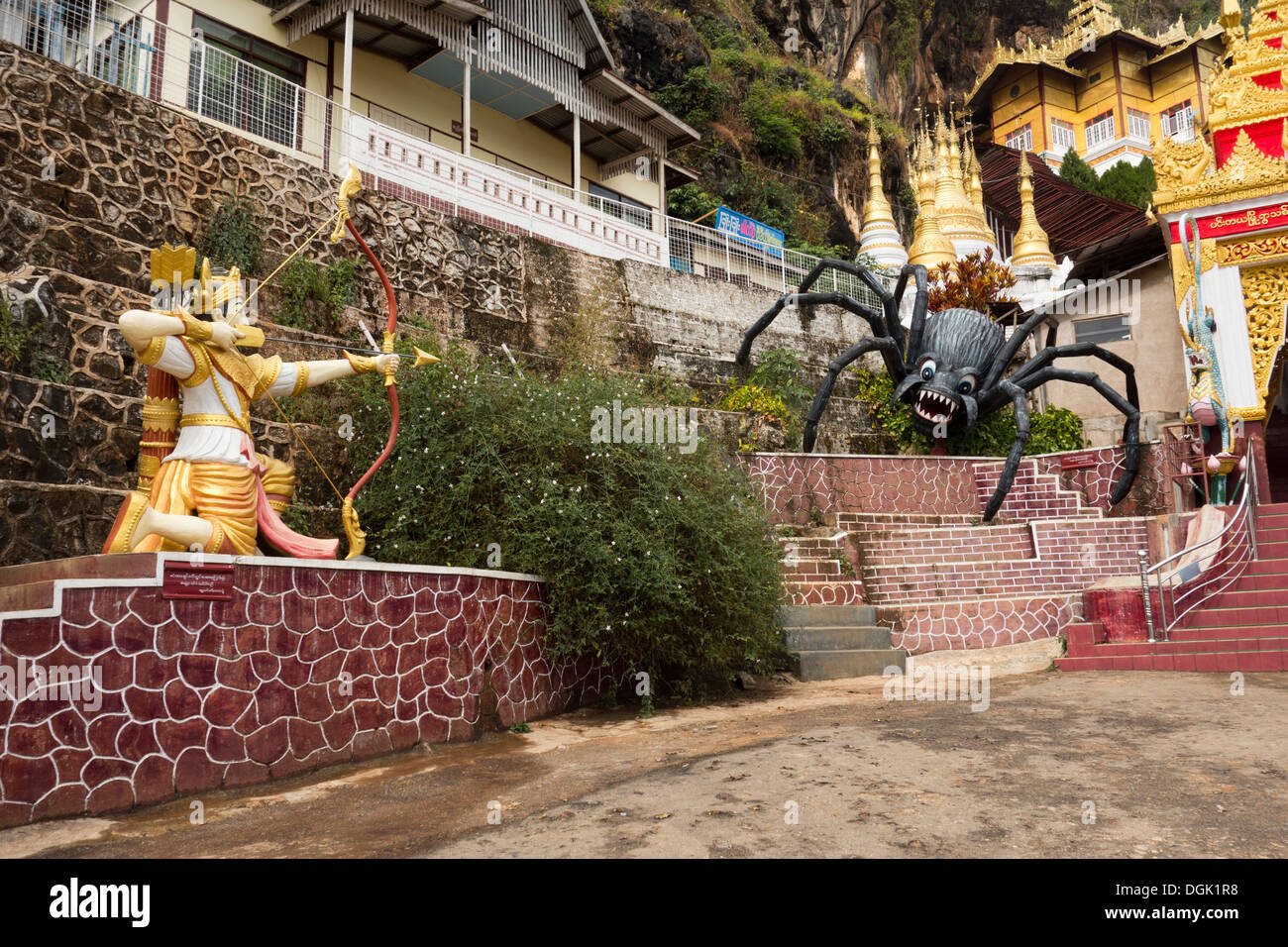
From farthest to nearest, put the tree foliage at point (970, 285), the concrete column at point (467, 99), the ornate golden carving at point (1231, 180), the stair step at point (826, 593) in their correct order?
the tree foliage at point (970, 285) → the concrete column at point (467, 99) → the ornate golden carving at point (1231, 180) → the stair step at point (826, 593)

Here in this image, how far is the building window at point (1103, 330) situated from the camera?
57.0ft

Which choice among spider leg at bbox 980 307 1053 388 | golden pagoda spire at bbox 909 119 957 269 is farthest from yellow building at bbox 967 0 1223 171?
spider leg at bbox 980 307 1053 388

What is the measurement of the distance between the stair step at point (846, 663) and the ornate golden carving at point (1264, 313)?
781 centimetres

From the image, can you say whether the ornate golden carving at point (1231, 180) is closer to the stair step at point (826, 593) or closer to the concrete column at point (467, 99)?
the stair step at point (826, 593)

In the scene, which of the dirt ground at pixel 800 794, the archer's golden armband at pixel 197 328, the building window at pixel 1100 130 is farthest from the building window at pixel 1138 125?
the archer's golden armband at pixel 197 328

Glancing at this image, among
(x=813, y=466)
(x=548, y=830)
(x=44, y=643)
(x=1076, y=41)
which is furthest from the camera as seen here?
(x=1076, y=41)

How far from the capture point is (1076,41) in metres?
39.7

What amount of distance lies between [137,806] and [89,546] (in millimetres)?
3143

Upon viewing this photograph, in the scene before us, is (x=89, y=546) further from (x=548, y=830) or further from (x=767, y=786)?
(x=767, y=786)

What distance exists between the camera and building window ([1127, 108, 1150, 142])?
3844cm

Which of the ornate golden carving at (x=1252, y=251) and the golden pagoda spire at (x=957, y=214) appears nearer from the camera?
the ornate golden carving at (x=1252, y=251)

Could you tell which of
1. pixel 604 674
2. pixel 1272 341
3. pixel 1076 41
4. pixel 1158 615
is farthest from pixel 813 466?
pixel 1076 41

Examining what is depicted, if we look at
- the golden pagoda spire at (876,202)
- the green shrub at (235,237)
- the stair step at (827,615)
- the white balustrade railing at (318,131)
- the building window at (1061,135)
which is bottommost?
the stair step at (827,615)

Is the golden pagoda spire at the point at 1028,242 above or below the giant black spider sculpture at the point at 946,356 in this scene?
above
